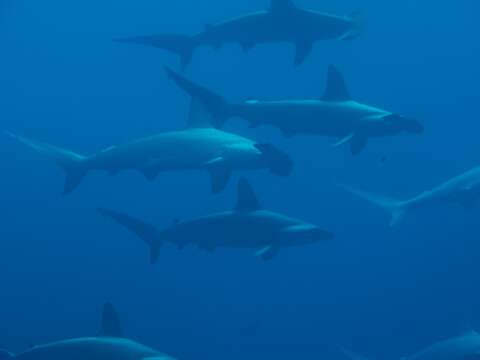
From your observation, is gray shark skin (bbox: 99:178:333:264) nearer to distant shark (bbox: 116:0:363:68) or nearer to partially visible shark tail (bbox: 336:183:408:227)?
distant shark (bbox: 116:0:363:68)

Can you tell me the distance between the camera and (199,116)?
781 cm

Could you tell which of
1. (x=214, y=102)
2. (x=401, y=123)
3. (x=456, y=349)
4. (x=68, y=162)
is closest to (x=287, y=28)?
(x=214, y=102)

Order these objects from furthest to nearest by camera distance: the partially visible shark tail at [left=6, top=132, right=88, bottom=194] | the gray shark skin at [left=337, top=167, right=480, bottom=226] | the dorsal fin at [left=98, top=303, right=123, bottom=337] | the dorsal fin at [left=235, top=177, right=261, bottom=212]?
1. the gray shark skin at [left=337, top=167, right=480, bottom=226]
2. the partially visible shark tail at [left=6, top=132, right=88, bottom=194]
3. the dorsal fin at [left=235, top=177, right=261, bottom=212]
4. the dorsal fin at [left=98, top=303, right=123, bottom=337]

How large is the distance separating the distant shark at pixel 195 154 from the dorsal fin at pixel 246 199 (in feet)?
0.59

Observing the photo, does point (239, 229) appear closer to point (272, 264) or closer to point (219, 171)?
point (219, 171)

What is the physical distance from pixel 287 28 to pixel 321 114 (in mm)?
1581

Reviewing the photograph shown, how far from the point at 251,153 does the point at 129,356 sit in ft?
9.36

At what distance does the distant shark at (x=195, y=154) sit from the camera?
7.02 meters

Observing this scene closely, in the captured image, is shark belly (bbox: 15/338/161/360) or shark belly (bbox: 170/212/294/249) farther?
shark belly (bbox: 170/212/294/249)

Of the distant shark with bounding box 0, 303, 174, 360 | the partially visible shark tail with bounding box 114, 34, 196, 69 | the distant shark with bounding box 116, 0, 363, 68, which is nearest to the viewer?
the distant shark with bounding box 0, 303, 174, 360

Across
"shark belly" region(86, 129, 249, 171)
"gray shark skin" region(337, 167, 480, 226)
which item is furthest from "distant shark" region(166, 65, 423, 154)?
"gray shark skin" region(337, 167, 480, 226)

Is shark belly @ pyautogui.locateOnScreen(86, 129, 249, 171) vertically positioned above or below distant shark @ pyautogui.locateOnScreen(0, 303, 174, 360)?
above

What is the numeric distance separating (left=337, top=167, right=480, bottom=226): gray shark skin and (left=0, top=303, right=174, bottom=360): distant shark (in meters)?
4.60

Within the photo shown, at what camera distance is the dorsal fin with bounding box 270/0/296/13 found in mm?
8359
